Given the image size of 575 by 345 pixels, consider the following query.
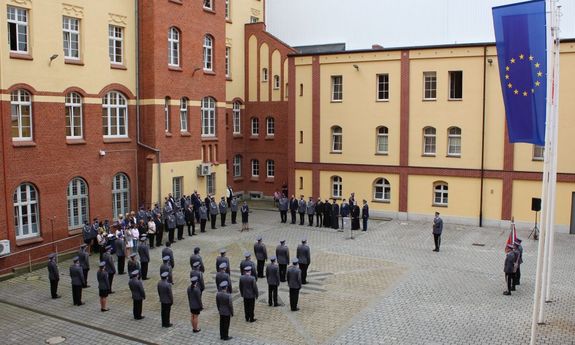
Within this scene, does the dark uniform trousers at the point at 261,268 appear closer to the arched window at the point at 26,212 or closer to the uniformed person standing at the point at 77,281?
the uniformed person standing at the point at 77,281

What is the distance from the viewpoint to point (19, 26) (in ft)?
77.5

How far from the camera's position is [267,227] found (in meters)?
31.3

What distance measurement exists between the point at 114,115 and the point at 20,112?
5.79 metres

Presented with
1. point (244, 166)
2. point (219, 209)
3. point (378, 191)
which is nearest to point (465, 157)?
point (378, 191)

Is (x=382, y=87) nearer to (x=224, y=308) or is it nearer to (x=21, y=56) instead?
(x=21, y=56)

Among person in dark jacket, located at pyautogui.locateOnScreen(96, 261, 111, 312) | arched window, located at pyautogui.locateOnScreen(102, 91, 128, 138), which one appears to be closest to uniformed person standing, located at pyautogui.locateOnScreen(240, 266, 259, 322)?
person in dark jacket, located at pyautogui.locateOnScreen(96, 261, 111, 312)

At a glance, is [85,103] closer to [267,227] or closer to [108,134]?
[108,134]

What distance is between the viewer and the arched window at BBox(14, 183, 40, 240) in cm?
2364

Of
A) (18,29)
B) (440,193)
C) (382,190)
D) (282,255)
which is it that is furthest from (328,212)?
(18,29)

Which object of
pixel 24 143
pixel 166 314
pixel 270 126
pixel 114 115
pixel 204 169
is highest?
pixel 114 115

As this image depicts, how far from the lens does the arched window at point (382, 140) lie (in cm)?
3400

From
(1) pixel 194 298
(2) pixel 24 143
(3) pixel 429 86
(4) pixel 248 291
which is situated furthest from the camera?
(3) pixel 429 86

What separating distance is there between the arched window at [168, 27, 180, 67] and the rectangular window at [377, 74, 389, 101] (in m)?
11.7

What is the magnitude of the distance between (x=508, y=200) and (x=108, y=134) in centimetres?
2109
